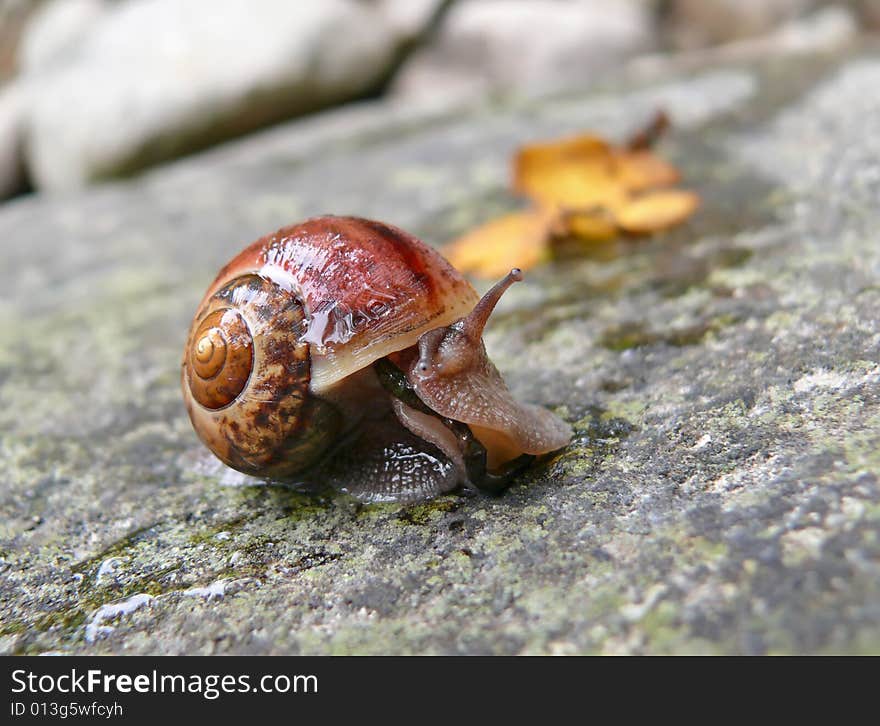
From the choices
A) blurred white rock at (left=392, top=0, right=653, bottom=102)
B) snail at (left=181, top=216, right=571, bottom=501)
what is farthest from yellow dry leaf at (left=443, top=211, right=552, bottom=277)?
blurred white rock at (left=392, top=0, right=653, bottom=102)

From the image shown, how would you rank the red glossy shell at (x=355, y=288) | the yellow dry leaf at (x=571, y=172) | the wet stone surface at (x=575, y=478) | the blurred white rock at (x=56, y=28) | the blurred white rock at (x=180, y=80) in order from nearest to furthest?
1. the wet stone surface at (x=575, y=478)
2. the red glossy shell at (x=355, y=288)
3. the yellow dry leaf at (x=571, y=172)
4. the blurred white rock at (x=180, y=80)
5. the blurred white rock at (x=56, y=28)

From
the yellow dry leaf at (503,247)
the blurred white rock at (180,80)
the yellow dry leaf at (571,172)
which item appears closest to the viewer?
the yellow dry leaf at (503,247)

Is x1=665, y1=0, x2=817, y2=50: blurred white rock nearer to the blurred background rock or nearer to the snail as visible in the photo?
the blurred background rock

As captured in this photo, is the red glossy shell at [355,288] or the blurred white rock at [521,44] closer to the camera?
the red glossy shell at [355,288]

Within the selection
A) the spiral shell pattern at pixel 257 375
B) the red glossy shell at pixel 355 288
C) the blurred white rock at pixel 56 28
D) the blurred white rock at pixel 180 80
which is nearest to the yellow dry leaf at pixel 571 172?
the red glossy shell at pixel 355 288

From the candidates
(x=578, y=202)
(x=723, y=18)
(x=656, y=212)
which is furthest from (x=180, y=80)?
(x=723, y=18)

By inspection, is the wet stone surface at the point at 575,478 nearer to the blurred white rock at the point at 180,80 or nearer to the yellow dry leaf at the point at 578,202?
the yellow dry leaf at the point at 578,202
